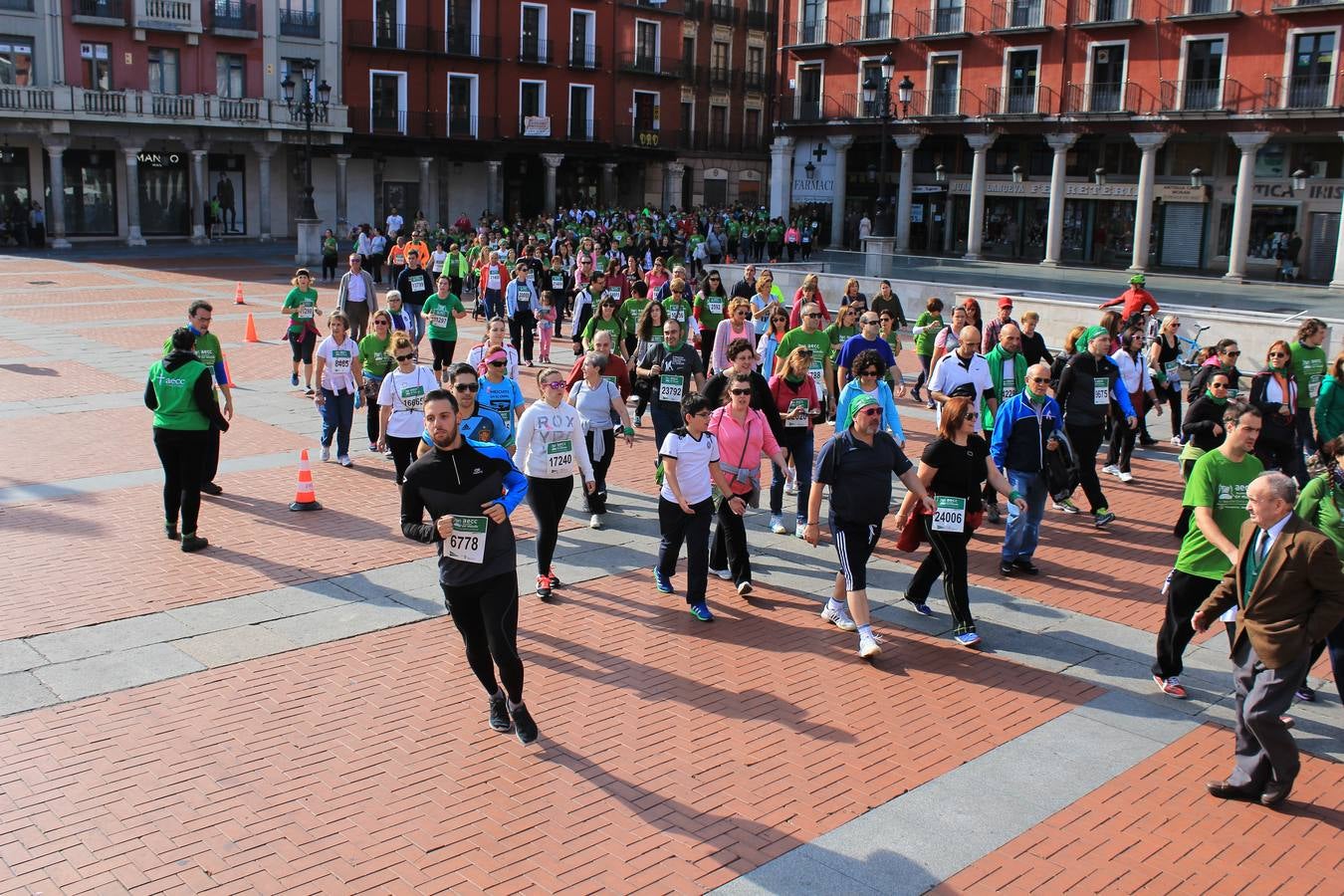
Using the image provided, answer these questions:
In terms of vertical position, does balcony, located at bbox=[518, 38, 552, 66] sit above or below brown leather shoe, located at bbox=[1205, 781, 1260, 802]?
above

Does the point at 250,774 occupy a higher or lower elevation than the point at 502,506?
lower

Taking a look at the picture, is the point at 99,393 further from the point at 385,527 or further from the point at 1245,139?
the point at 1245,139

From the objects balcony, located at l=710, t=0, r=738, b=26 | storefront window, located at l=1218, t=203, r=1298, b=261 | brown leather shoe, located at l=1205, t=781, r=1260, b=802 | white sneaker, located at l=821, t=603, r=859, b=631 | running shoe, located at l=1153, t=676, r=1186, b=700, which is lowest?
brown leather shoe, located at l=1205, t=781, r=1260, b=802

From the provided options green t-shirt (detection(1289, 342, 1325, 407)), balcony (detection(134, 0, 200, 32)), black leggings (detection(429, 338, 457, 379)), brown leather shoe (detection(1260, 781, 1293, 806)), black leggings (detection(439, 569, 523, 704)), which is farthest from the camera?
balcony (detection(134, 0, 200, 32))

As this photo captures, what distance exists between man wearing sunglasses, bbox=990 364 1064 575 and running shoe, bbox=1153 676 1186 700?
2205mm

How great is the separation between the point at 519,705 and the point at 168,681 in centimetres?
242

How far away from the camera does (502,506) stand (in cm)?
659

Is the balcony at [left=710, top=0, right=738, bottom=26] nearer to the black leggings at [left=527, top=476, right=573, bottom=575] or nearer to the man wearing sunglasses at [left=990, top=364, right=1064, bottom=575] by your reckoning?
the man wearing sunglasses at [left=990, top=364, right=1064, bottom=575]

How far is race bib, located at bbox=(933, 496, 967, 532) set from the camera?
8.35m

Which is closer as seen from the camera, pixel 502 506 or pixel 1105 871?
pixel 1105 871

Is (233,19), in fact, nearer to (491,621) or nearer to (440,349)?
(440,349)

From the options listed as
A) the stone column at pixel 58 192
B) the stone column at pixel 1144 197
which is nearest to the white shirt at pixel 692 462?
the stone column at pixel 1144 197

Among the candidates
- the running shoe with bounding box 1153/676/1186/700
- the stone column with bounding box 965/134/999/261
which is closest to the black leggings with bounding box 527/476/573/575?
the running shoe with bounding box 1153/676/1186/700

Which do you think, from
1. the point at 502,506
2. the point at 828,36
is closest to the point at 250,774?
the point at 502,506
